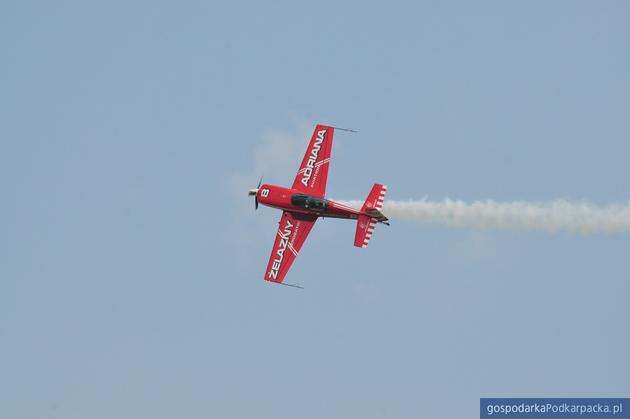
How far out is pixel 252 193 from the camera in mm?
74812

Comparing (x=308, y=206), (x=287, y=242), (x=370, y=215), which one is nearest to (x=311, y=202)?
(x=308, y=206)

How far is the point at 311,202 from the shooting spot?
72.4m

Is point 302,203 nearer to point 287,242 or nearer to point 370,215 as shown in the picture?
point 287,242

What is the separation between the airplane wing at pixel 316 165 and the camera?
73.6m

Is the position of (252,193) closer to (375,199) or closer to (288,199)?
(288,199)

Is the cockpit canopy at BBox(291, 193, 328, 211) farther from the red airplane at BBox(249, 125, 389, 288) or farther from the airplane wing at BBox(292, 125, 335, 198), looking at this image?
the airplane wing at BBox(292, 125, 335, 198)

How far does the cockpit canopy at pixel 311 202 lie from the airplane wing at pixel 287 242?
0.67 metres

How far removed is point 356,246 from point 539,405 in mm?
13235

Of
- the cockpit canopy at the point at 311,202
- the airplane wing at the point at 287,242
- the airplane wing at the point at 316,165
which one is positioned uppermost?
the airplane wing at the point at 316,165

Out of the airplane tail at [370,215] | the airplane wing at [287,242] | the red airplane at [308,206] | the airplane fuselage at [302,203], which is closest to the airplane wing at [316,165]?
the red airplane at [308,206]

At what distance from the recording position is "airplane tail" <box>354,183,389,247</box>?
70.8 m

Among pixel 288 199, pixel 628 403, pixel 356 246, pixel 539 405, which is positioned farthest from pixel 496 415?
pixel 288 199

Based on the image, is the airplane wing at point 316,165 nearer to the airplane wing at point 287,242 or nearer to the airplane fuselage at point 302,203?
the airplane fuselage at point 302,203

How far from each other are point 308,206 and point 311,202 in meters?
0.27
